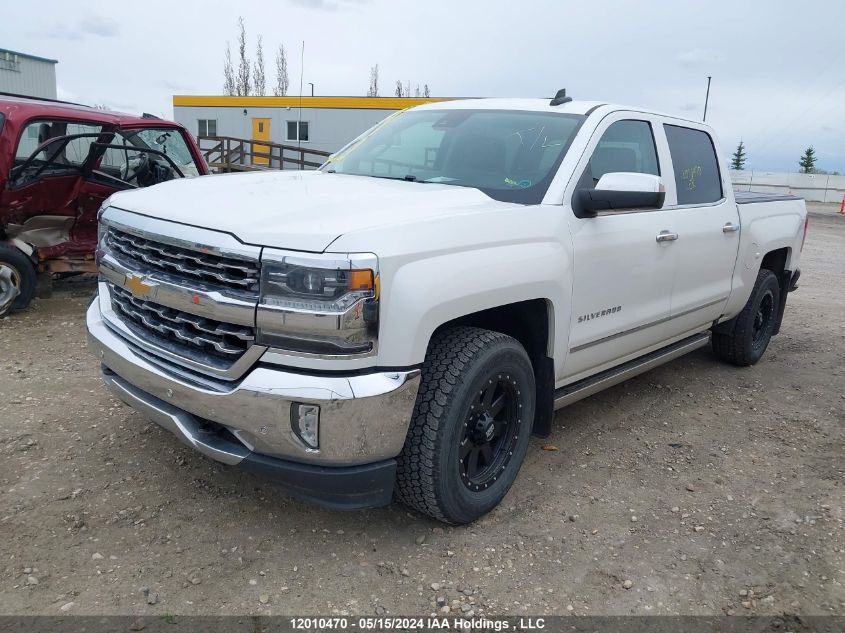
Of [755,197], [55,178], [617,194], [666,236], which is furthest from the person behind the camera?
[55,178]

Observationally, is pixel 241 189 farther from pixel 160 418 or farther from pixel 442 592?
pixel 442 592

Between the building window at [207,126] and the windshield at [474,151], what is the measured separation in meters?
29.5

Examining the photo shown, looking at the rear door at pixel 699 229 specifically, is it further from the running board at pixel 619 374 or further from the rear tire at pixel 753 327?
the rear tire at pixel 753 327

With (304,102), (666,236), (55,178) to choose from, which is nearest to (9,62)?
(304,102)

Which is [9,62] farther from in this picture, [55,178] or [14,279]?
[14,279]

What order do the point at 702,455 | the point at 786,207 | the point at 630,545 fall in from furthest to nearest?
the point at 786,207 < the point at 702,455 < the point at 630,545

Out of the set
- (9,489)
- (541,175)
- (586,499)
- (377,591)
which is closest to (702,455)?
(586,499)

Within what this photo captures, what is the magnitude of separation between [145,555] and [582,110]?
3.05m

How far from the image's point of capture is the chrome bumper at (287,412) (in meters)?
2.49

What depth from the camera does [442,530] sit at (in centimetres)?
316

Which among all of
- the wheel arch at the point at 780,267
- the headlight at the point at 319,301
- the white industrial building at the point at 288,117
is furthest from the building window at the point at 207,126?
the headlight at the point at 319,301

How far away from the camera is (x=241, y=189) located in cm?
319

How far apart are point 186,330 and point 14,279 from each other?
170 inches

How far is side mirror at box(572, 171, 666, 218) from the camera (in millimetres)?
3322
